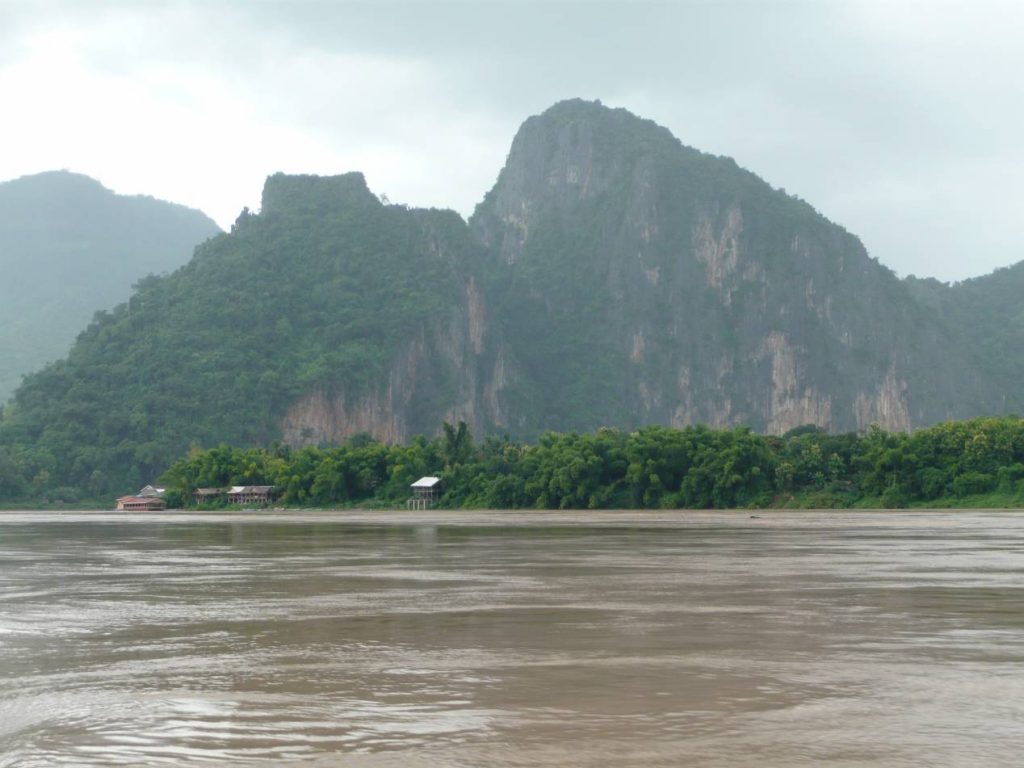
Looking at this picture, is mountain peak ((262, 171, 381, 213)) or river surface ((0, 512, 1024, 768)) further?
mountain peak ((262, 171, 381, 213))

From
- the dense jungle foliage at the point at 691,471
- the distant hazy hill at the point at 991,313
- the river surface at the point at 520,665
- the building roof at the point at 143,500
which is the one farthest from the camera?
the distant hazy hill at the point at 991,313

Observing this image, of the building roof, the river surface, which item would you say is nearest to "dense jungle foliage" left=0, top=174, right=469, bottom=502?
the building roof

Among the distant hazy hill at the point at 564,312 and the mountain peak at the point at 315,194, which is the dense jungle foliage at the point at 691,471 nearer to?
the distant hazy hill at the point at 564,312

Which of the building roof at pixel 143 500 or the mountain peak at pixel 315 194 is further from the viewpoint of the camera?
the mountain peak at pixel 315 194

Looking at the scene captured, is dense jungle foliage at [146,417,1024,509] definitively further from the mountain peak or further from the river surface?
the mountain peak

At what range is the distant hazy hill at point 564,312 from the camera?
114812 mm

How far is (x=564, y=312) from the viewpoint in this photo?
161 metres

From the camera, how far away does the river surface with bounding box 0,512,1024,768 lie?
548 centimetres

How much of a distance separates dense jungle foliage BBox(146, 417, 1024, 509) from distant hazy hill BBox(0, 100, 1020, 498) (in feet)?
144

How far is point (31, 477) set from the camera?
260 feet

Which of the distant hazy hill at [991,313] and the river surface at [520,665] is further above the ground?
the distant hazy hill at [991,313]

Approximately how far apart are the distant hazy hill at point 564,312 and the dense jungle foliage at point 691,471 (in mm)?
43750

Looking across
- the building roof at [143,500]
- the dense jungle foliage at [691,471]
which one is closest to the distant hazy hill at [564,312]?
the building roof at [143,500]

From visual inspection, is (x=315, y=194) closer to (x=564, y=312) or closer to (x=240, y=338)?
(x=240, y=338)
